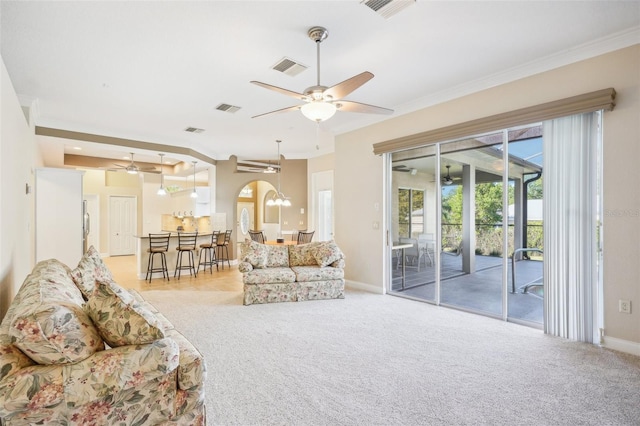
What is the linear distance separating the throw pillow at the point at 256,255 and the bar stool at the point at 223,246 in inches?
118

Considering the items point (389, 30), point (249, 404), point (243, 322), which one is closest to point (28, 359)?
point (249, 404)

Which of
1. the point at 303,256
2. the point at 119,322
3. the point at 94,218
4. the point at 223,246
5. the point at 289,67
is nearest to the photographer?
the point at 119,322

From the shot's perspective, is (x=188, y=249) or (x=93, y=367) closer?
(x=93, y=367)

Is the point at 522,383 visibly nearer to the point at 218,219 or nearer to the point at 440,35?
the point at 440,35

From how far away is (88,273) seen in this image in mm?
3127

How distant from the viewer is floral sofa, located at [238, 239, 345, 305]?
190 inches

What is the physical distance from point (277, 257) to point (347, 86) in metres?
3.33

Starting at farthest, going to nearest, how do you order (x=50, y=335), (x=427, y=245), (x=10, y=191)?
1. (x=427, y=245)
2. (x=10, y=191)
3. (x=50, y=335)

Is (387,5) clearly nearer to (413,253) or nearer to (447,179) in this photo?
(447,179)

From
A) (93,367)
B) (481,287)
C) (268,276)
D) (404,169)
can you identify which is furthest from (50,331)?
(404,169)

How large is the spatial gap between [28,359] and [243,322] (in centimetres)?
253

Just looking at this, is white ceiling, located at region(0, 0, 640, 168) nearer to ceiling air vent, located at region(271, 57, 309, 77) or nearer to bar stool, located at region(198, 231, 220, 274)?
ceiling air vent, located at region(271, 57, 309, 77)

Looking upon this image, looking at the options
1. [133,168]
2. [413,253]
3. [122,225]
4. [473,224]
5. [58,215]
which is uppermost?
[133,168]

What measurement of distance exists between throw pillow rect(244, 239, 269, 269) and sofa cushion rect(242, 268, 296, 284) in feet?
0.43
